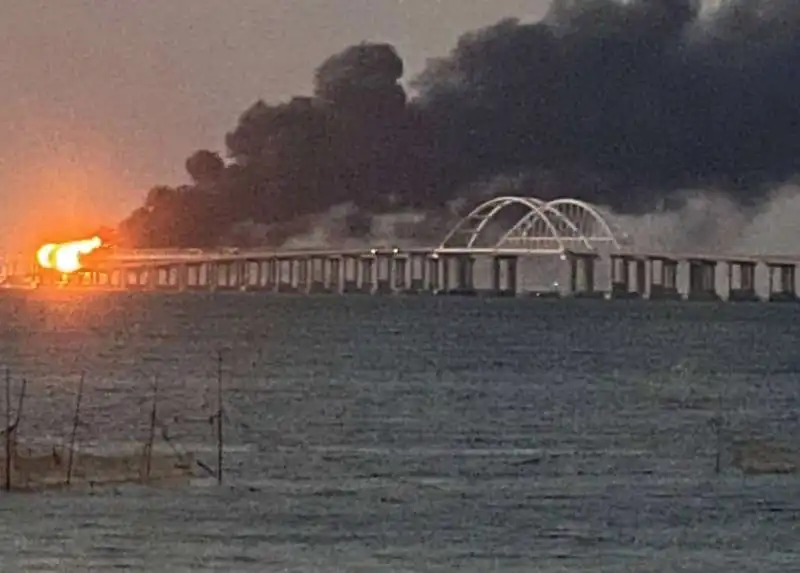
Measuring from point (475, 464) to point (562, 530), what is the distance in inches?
455

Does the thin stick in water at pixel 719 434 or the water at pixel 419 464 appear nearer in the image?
the water at pixel 419 464

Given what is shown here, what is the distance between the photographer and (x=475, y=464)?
2122 inches

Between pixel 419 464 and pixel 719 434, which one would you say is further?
pixel 719 434

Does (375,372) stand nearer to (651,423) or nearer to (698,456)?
(651,423)

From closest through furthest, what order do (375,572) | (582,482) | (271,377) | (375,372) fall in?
(375,572) < (582,482) < (271,377) < (375,372)

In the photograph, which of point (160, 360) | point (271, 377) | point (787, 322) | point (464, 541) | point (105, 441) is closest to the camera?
point (464, 541)

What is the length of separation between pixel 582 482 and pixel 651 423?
19355mm

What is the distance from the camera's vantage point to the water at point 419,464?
39594 mm

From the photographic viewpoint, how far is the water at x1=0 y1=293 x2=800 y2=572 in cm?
3959

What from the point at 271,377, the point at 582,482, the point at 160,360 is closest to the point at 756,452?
the point at 582,482

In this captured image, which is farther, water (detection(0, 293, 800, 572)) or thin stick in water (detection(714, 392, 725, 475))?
thin stick in water (detection(714, 392, 725, 475))

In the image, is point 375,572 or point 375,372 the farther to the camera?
point 375,372

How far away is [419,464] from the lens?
53594 mm

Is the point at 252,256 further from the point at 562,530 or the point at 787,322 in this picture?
the point at 562,530
